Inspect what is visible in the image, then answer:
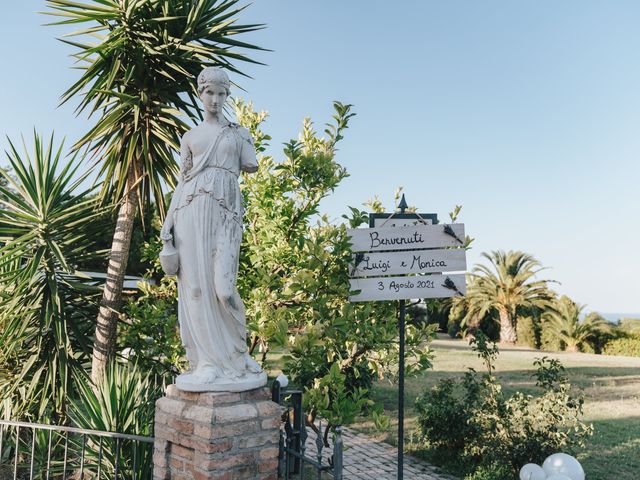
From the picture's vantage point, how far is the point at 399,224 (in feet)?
15.0

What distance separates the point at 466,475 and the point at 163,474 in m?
3.93

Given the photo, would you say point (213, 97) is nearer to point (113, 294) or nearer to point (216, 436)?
point (216, 436)

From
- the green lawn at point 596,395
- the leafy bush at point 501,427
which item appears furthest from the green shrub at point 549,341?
the leafy bush at point 501,427

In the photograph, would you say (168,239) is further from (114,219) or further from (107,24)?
(107,24)

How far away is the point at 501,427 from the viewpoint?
5.63m

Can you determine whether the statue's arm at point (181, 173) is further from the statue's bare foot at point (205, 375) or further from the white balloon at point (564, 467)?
the white balloon at point (564, 467)

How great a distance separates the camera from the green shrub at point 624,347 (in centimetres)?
2042

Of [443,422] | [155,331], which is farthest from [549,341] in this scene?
[155,331]

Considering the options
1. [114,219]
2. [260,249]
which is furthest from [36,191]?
[260,249]

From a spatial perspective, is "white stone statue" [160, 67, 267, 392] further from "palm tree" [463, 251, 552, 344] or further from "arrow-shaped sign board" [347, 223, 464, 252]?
"palm tree" [463, 251, 552, 344]

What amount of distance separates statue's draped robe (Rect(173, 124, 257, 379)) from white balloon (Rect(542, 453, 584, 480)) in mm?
3019

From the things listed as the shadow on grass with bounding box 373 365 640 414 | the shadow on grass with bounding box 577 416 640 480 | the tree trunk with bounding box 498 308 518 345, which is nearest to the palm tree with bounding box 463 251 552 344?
the tree trunk with bounding box 498 308 518 345

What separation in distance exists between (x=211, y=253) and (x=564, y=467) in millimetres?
3611

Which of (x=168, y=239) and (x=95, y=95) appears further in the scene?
(x=95, y=95)
